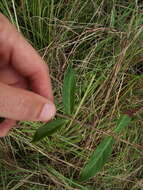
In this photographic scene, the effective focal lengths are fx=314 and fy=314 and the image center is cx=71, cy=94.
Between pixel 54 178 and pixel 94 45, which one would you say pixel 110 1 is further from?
pixel 54 178

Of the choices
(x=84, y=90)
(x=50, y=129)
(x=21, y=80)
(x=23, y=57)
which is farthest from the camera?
(x=84, y=90)

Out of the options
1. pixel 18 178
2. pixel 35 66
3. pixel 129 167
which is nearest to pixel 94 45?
pixel 35 66

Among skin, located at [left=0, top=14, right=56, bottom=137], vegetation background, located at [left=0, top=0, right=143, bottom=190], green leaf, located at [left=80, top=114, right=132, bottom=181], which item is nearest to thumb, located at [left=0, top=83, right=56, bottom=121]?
skin, located at [left=0, top=14, right=56, bottom=137]

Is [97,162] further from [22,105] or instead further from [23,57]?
[23,57]

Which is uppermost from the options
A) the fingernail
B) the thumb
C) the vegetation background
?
the thumb

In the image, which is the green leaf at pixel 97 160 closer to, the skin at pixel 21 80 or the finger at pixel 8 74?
the skin at pixel 21 80

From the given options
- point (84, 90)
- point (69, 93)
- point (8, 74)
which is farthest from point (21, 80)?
point (69, 93)

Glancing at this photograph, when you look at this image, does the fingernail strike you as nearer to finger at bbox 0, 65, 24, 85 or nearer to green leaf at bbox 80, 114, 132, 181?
green leaf at bbox 80, 114, 132, 181
